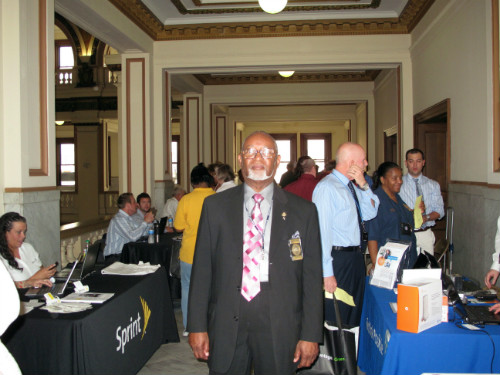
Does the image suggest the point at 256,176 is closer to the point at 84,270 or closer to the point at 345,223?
the point at 345,223

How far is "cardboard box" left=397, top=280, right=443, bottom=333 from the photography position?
2145 millimetres

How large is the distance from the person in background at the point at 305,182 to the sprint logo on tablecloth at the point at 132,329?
95.5 inches

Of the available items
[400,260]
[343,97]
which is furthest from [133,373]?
[343,97]

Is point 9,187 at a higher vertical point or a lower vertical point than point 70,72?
lower

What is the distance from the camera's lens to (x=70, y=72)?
1333 centimetres

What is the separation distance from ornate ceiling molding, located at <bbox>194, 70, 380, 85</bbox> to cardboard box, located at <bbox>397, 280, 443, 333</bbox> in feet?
→ 29.2

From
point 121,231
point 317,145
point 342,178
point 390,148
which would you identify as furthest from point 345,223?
point 317,145

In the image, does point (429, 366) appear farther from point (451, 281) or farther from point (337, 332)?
point (451, 281)

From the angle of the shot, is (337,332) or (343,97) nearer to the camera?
(337,332)

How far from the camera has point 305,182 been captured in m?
5.39

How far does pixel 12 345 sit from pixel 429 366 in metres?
2.19

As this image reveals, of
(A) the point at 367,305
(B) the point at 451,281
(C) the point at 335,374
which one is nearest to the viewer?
(C) the point at 335,374

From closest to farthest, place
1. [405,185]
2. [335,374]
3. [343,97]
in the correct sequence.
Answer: [335,374]
[405,185]
[343,97]

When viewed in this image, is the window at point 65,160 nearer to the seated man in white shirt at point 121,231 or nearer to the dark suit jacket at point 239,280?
the seated man in white shirt at point 121,231
